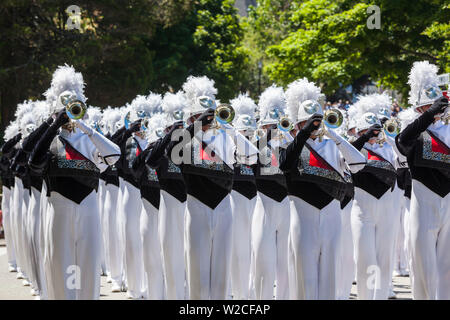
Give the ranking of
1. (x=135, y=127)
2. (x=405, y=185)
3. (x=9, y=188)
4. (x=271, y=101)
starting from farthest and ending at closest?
1. (x=9, y=188)
2. (x=405, y=185)
3. (x=135, y=127)
4. (x=271, y=101)

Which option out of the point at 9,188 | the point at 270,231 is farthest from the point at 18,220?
the point at 270,231

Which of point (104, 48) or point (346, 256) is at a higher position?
point (104, 48)

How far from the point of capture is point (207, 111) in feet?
28.0

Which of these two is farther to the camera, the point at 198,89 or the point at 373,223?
the point at 373,223

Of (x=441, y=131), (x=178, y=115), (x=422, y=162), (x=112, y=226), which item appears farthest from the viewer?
(x=112, y=226)

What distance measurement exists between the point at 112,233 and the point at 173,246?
3.68 m

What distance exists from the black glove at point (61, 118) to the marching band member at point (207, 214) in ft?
3.92

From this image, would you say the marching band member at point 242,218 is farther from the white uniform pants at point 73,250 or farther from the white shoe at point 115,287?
the white uniform pants at point 73,250

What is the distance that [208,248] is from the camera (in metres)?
8.18

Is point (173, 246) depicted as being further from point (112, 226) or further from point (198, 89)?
point (112, 226)

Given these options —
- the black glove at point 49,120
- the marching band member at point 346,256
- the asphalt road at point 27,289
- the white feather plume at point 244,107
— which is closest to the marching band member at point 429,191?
the marching band member at point 346,256

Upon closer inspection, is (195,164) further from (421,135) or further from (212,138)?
(421,135)

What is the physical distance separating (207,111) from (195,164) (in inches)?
23.6
